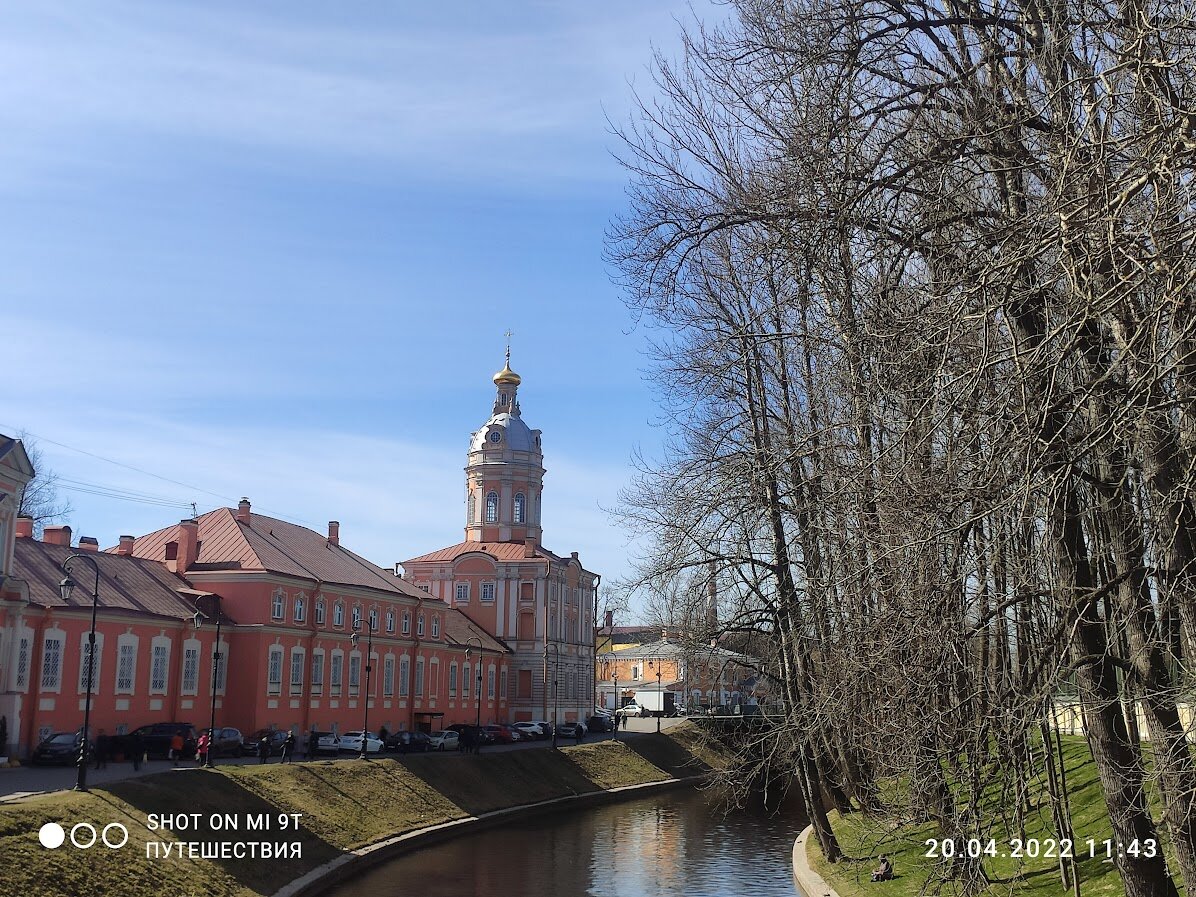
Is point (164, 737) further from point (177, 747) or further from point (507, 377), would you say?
point (507, 377)

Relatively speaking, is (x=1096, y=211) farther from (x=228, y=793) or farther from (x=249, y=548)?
(x=249, y=548)

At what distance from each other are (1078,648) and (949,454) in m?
2.43

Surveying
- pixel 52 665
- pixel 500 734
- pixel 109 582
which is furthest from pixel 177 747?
pixel 500 734

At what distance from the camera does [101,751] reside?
110ft

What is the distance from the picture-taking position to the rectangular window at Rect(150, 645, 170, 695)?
40.4 metres

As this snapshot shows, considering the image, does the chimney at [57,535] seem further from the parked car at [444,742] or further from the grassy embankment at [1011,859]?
the grassy embankment at [1011,859]

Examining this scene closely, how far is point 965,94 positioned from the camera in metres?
10.6

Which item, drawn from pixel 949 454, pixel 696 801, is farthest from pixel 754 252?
pixel 696 801

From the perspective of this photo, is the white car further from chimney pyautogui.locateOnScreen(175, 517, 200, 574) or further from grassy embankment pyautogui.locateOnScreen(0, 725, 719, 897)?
chimney pyautogui.locateOnScreen(175, 517, 200, 574)

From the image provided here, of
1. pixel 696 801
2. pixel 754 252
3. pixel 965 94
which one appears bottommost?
pixel 696 801

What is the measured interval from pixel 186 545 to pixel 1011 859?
3720 cm

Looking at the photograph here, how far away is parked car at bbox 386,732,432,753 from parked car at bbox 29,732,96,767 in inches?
596

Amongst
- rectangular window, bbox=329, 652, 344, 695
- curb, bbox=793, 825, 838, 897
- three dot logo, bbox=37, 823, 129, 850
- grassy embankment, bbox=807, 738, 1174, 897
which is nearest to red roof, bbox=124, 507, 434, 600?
rectangular window, bbox=329, 652, 344, 695

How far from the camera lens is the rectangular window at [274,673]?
4553cm
